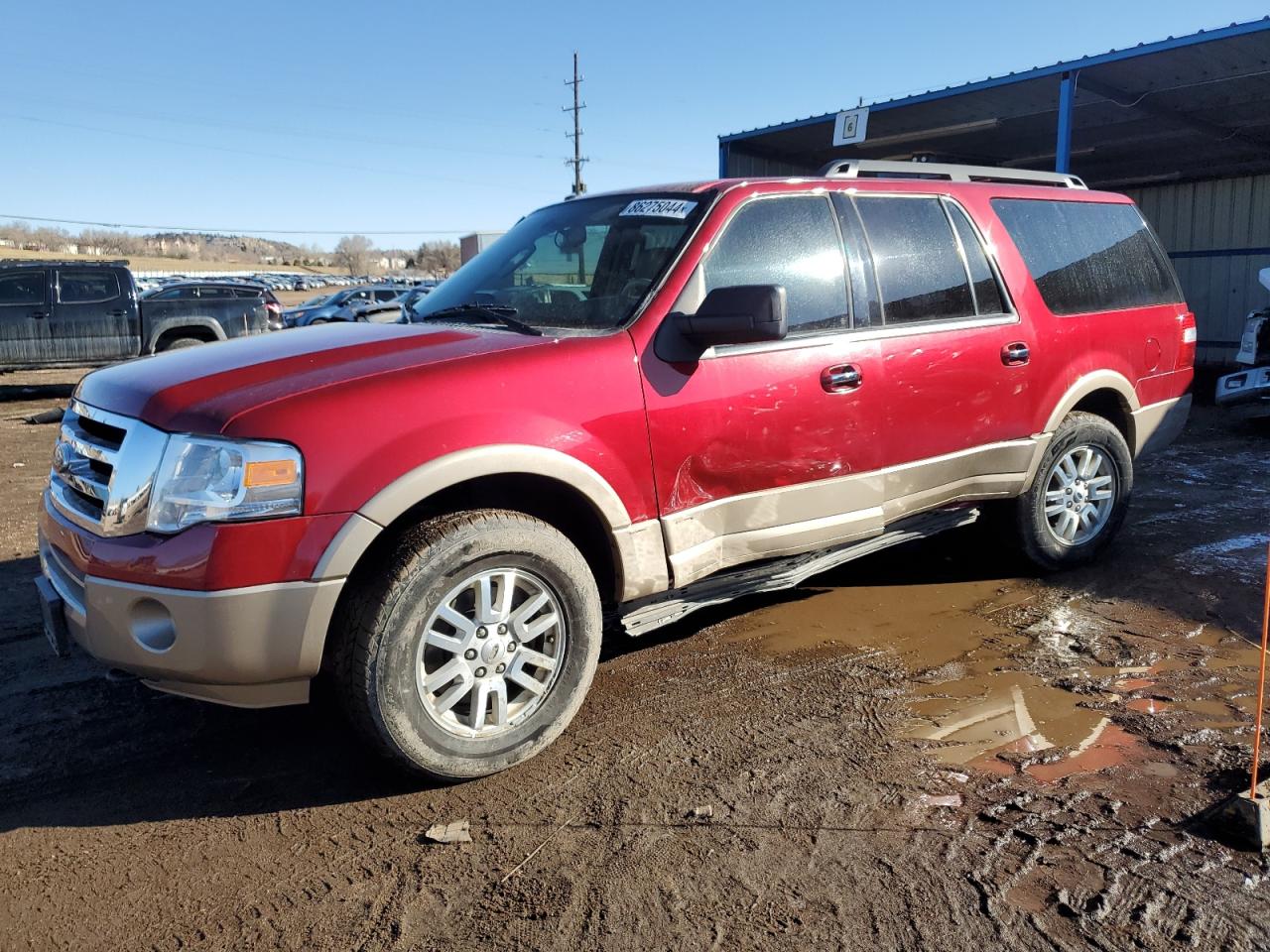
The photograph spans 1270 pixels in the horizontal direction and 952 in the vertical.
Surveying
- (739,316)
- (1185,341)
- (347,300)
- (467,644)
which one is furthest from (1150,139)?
(347,300)

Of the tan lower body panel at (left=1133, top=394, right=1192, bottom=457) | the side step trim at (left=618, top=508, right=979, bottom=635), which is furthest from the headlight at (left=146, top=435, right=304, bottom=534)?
the tan lower body panel at (left=1133, top=394, right=1192, bottom=457)

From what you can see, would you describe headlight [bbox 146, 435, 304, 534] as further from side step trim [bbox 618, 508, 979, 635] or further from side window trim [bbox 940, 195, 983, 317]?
side window trim [bbox 940, 195, 983, 317]

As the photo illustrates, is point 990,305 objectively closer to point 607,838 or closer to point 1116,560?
point 1116,560

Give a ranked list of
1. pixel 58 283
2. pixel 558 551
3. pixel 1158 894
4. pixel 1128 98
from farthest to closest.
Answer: pixel 58 283
pixel 1128 98
pixel 558 551
pixel 1158 894

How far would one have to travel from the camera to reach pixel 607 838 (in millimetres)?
2832

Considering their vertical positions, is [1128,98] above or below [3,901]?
above

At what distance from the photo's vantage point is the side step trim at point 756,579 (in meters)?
3.60

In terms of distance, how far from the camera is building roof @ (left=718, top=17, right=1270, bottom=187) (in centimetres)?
1078

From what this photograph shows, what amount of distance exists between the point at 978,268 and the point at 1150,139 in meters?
12.5

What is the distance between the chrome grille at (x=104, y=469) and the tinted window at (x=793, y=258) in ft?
6.61

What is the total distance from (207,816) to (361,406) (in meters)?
1.36

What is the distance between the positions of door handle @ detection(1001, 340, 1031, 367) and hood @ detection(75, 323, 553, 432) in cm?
235

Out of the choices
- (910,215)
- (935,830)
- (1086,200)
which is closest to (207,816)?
(935,830)

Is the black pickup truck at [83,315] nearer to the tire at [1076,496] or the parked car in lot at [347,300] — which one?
the tire at [1076,496]
